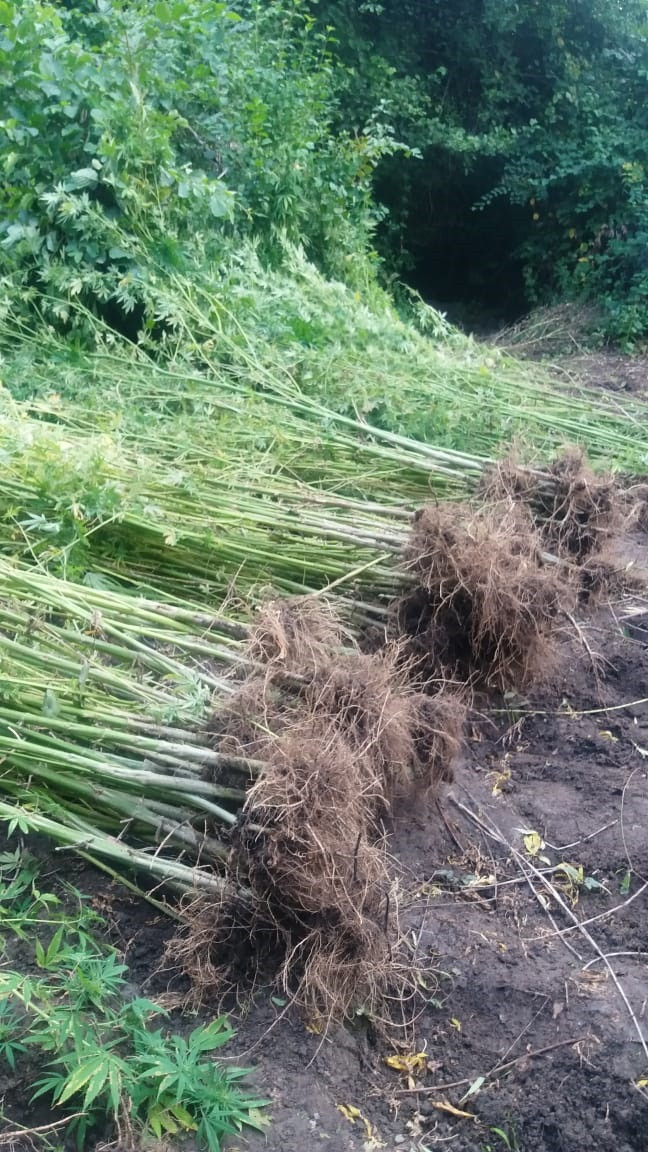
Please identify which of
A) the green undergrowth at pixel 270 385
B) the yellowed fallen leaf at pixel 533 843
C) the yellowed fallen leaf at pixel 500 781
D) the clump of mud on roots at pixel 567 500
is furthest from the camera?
the green undergrowth at pixel 270 385

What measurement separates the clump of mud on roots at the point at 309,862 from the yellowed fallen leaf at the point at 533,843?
19.2 inches

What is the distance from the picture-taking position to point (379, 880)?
7.13ft

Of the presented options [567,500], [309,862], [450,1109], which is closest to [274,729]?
[309,862]

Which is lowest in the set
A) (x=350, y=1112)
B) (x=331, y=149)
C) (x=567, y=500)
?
(x=350, y=1112)

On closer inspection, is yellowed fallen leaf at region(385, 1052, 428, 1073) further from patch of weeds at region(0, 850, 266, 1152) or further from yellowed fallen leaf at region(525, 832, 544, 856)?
yellowed fallen leaf at region(525, 832, 544, 856)

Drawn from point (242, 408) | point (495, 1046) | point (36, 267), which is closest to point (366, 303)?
point (36, 267)

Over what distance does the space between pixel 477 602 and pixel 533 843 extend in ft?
2.53

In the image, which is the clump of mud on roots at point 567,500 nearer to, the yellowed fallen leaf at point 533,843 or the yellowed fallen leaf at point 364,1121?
the yellowed fallen leaf at point 533,843

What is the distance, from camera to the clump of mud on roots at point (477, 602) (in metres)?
3.03

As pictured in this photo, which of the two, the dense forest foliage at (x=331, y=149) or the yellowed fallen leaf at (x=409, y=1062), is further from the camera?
the dense forest foliage at (x=331, y=149)

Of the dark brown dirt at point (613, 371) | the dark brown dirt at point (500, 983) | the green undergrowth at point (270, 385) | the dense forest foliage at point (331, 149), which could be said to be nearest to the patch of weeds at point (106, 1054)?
the dark brown dirt at point (500, 983)

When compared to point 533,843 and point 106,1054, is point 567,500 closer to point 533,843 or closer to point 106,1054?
point 533,843

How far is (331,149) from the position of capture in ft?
27.3

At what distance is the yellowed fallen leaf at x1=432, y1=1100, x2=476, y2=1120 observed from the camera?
1955 mm
